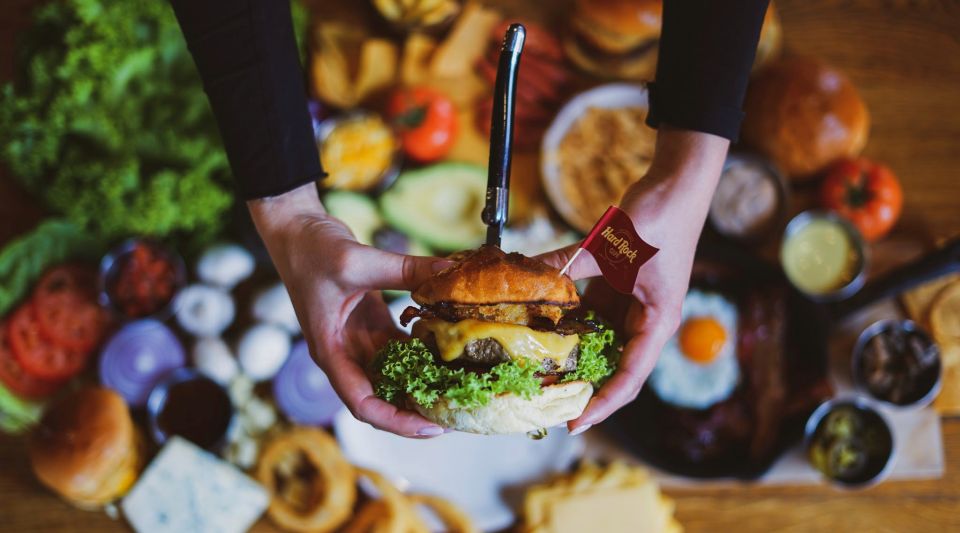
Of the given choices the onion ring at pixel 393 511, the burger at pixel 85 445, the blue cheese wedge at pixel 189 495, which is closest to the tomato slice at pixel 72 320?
the burger at pixel 85 445

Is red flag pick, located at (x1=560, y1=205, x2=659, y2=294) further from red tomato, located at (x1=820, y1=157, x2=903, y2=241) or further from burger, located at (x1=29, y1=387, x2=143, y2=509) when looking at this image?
burger, located at (x1=29, y1=387, x2=143, y2=509)

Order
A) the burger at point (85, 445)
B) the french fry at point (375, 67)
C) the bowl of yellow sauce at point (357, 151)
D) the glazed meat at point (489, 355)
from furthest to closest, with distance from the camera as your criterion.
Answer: the french fry at point (375, 67), the bowl of yellow sauce at point (357, 151), the burger at point (85, 445), the glazed meat at point (489, 355)

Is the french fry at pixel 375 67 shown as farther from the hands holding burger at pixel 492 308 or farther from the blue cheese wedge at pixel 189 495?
the blue cheese wedge at pixel 189 495

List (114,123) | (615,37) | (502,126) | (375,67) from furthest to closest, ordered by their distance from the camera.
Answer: (375,67) → (615,37) → (114,123) → (502,126)

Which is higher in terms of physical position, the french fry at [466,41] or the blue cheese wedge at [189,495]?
the french fry at [466,41]

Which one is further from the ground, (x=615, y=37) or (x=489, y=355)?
(x=615, y=37)

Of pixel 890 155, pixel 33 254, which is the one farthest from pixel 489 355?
pixel 890 155

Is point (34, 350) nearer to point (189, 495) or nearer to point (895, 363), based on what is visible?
point (189, 495)
